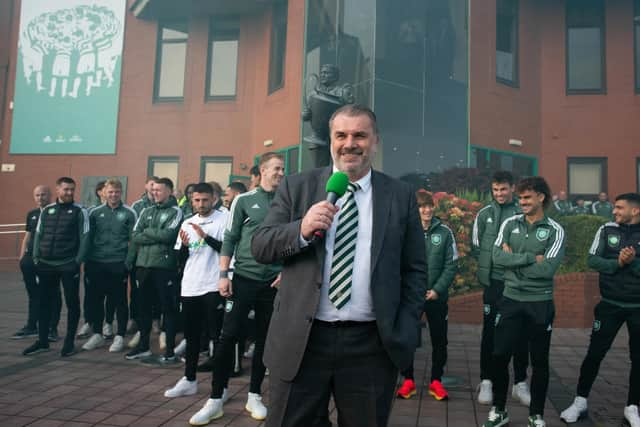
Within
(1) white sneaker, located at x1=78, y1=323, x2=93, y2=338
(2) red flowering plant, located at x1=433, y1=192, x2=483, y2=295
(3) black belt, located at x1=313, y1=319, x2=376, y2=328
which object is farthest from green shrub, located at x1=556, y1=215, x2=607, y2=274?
(1) white sneaker, located at x1=78, y1=323, x2=93, y2=338

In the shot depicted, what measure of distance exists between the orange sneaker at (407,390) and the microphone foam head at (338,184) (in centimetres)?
341

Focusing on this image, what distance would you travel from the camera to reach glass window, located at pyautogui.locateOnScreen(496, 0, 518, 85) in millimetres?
14969

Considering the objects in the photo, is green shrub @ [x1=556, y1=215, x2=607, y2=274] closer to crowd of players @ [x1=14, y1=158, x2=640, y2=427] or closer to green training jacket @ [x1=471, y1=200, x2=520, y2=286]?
green training jacket @ [x1=471, y1=200, x2=520, y2=286]

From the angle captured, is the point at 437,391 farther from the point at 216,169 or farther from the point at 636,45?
the point at 636,45

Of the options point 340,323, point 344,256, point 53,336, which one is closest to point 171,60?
point 53,336

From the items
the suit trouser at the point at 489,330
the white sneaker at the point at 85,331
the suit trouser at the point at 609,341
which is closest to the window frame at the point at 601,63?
the suit trouser at the point at 489,330

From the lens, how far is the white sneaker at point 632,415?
4273 millimetres

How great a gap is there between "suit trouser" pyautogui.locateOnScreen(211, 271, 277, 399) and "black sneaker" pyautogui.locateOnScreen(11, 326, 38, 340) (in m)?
4.57

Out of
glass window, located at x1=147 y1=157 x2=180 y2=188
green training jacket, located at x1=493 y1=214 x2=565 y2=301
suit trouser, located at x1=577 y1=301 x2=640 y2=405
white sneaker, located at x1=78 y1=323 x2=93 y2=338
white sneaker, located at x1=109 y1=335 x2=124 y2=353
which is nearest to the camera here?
green training jacket, located at x1=493 y1=214 x2=565 y2=301

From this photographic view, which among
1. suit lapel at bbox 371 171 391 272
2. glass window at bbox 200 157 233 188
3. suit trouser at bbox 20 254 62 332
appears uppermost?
glass window at bbox 200 157 233 188

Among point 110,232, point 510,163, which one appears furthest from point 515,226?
point 510,163

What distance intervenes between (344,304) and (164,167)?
57.1 ft

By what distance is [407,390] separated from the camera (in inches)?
195

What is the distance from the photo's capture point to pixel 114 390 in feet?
16.4
